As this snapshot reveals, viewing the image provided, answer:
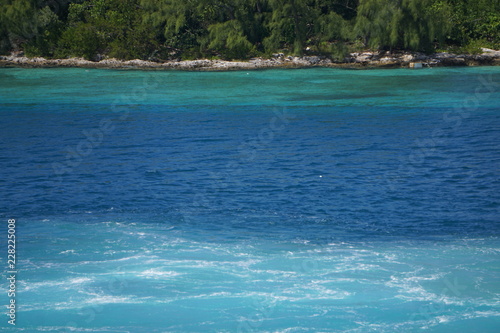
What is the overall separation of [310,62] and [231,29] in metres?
7.97

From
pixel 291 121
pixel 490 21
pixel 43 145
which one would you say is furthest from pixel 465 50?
pixel 43 145

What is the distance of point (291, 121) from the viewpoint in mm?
29406

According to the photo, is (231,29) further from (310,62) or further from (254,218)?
(254,218)

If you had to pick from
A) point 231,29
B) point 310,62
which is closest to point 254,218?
point 310,62

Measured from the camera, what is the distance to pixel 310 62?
52156 millimetres

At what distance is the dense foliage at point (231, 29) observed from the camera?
174ft

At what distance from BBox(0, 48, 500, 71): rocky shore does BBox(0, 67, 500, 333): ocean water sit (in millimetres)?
19598

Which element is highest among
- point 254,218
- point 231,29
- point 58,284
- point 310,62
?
point 231,29

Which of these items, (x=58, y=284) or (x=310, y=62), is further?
(x=310, y=62)

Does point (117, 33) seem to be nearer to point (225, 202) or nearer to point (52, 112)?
point (52, 112)

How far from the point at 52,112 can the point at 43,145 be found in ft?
26.6

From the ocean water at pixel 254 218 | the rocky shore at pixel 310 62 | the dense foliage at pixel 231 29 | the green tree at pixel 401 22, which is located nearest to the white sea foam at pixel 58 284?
the ocean water at pixel 254 218

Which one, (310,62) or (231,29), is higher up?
(231,29)

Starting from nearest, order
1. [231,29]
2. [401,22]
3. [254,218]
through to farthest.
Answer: [254,218] → [401,22] → [231,29]
